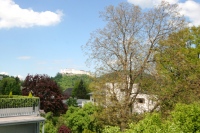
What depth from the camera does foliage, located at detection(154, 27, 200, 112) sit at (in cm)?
1700

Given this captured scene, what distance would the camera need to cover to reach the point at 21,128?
15.2 m

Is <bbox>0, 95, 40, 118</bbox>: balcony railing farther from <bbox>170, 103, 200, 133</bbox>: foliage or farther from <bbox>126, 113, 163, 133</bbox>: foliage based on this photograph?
<bbox>126, 113, 163, 133</bbox>: foliage

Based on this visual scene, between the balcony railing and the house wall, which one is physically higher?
the balcony railing

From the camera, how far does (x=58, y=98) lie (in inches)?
1083

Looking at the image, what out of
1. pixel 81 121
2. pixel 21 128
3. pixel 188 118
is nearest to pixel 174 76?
pixel 81 121

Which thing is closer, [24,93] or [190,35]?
[190,35]

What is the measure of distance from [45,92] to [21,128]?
1226cm

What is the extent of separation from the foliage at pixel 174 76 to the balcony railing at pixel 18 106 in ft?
25.7

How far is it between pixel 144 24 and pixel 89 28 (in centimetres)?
429

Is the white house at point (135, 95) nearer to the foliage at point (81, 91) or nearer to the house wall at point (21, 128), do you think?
the house wall at point (21, 128)

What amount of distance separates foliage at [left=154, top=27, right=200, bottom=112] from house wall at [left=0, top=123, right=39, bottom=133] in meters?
7.91

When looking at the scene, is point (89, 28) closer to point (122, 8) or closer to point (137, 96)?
point (122, 8)

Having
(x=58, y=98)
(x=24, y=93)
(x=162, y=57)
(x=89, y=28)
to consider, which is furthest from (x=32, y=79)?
(x=162, y=57)

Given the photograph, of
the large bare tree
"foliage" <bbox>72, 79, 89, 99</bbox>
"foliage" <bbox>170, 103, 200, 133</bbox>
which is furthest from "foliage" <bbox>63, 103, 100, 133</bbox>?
"foliage" <bbox>72, 79, 89, 99</bbox>
